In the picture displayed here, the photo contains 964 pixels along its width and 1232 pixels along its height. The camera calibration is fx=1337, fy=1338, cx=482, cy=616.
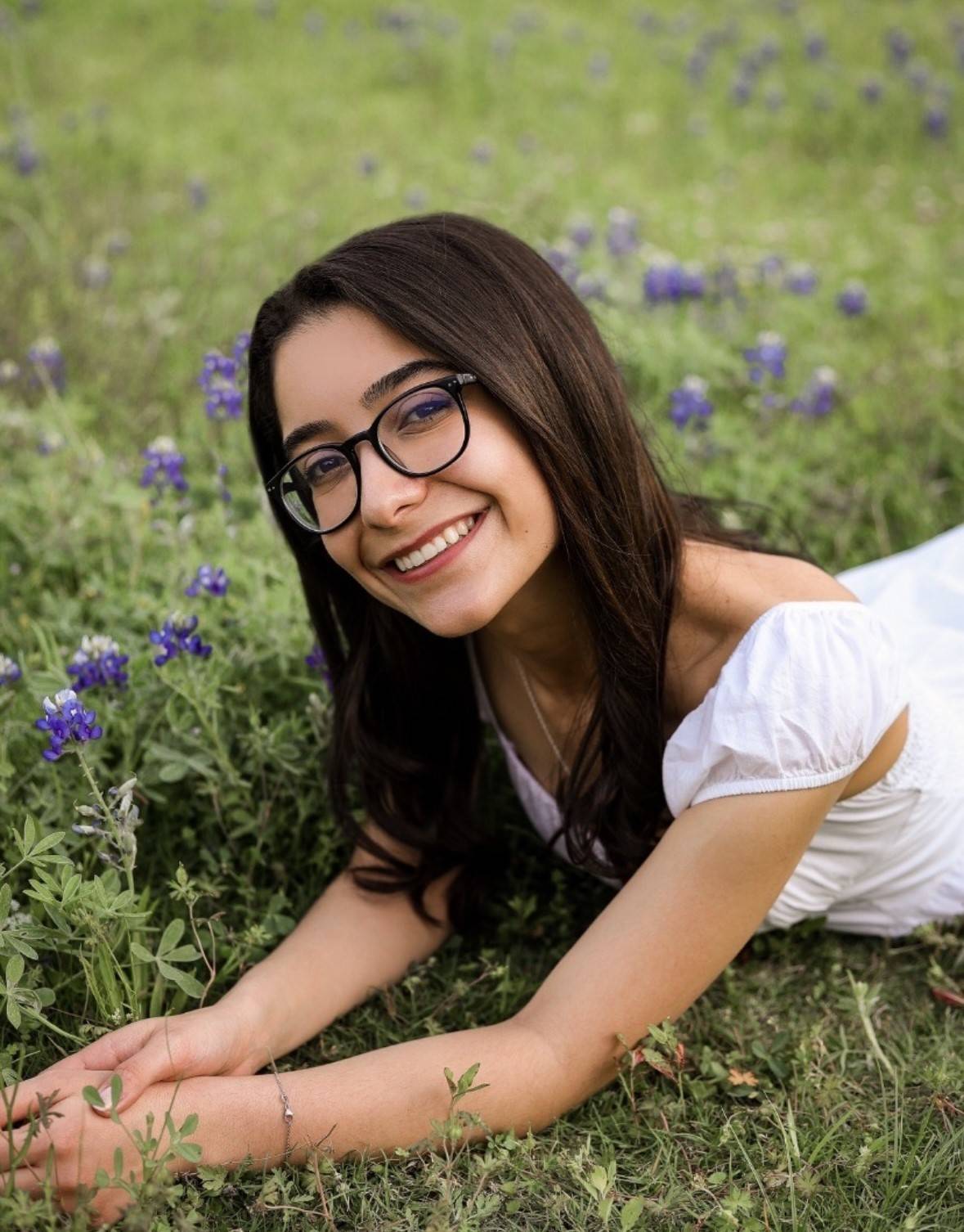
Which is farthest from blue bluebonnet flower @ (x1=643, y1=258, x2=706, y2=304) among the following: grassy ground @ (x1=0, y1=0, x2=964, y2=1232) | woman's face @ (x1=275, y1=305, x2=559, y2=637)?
woman's face @ (x1=275, y1=305, x2=559, y2=637)

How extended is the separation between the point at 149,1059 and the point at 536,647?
96cm

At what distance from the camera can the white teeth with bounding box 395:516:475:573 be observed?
6.57 feet

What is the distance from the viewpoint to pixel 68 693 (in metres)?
2.11

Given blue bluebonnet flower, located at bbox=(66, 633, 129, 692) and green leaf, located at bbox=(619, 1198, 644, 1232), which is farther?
blue bluebonnet flower, located at bbox=(66, 633, 129, 692)

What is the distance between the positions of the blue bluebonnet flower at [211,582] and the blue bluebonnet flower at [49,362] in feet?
3.80

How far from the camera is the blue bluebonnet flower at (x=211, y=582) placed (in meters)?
2.62

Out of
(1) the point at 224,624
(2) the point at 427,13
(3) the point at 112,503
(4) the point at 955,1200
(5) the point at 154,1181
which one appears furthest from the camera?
(2) the point at 427,13

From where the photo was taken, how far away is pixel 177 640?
241 cm

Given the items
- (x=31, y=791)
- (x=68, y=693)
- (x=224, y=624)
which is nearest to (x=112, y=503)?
(x=224, y=624)

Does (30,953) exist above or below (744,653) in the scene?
below

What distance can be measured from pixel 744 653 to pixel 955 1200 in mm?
855

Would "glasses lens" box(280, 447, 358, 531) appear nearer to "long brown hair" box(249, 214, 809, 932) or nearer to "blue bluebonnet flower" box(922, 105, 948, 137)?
"long brown hair" box(249, 214, 809, 932)

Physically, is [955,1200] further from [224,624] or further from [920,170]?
[920,170]

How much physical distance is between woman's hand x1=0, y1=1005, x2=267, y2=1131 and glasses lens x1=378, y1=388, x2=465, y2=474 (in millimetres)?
911
